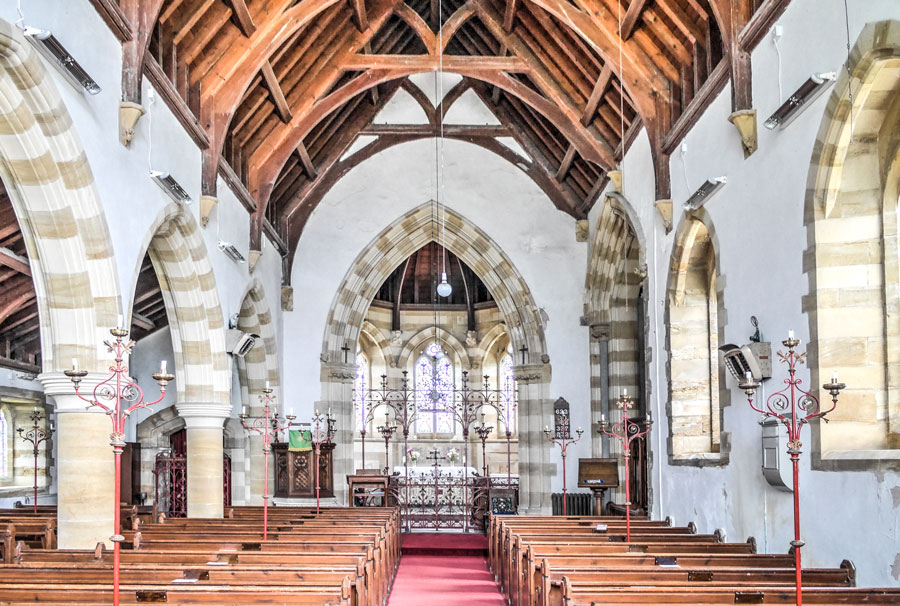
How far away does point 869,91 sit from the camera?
6.21 meters

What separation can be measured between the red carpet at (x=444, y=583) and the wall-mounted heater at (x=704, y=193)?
4.23m

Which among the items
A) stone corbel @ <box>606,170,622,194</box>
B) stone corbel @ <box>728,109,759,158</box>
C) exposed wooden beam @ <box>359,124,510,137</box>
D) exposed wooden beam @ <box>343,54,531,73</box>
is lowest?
stone corbel @ <box>728,109,759,158</box>

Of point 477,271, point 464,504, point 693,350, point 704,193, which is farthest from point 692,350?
point 477,271

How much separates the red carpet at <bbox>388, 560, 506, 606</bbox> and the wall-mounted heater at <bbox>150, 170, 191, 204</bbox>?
14.6 ft

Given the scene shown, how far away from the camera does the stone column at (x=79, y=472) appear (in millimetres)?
7430

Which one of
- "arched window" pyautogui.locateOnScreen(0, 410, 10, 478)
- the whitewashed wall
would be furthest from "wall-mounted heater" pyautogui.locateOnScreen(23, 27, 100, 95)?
"arched window" pyautogui.locateOnScreen(0, 410, 10, 478)

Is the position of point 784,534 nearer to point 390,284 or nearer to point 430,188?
point 430,188

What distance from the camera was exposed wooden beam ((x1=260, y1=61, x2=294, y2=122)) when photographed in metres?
11.6

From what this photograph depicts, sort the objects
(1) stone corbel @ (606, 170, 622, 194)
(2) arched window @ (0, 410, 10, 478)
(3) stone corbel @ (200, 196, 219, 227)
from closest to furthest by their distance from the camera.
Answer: (3) stone corbel @ (200, 196, 219, 227), (1) stone corbel @ (606, 170, 622, 194), (2) arched window @ (0, 410, 10, 478)

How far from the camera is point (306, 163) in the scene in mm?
15062

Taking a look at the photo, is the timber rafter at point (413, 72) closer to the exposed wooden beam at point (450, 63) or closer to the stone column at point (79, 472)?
the exposed wooden beam at point (450, 63)

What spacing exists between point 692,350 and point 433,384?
12.4 meters

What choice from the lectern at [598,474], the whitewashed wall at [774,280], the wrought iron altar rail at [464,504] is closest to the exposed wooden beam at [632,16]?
the whitewashed wall at [774,280]

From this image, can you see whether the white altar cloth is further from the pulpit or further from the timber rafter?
the timber rafter
